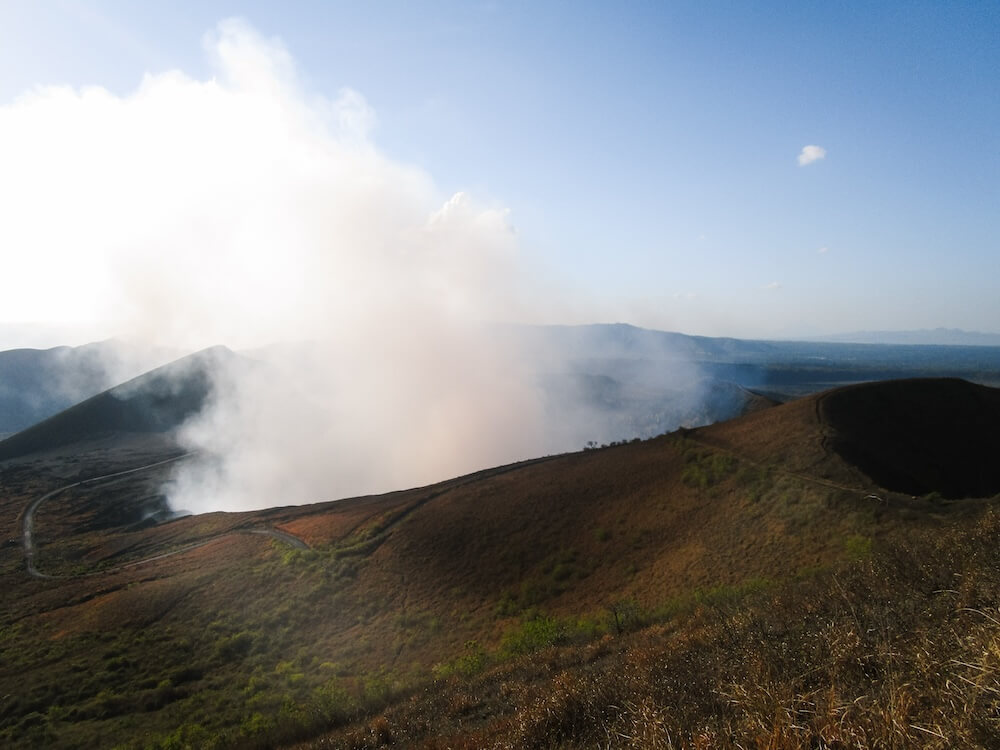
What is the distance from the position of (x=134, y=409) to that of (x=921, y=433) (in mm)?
132645

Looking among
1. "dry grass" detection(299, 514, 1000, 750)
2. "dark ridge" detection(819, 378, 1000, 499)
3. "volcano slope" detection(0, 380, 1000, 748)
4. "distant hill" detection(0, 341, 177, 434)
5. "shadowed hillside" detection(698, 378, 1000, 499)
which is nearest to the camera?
"dry grass" detection(299, 514, 1000, 750)

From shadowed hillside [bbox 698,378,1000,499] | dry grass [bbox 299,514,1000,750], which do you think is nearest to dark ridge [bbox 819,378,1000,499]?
shadowed hillside [bbox 698,378,1000,499]

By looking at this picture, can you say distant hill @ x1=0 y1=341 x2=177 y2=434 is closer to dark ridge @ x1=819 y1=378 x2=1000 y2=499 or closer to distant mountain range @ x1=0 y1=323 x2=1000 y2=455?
distant mountain range @ x1=0 y1=323 x2=1000 y2=455

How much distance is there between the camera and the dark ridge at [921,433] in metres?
26.7

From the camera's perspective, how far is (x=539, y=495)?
35031 mm

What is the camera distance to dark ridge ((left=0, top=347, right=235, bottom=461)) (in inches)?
3760

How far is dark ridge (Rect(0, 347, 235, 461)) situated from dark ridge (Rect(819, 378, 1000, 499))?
120 meters

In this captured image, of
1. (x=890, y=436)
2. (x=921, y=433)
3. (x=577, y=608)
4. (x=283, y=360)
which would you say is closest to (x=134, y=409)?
(x=283, y=360)

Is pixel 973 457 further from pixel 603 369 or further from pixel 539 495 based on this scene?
pixel 603 369

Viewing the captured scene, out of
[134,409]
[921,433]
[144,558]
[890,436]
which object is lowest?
[144,558]

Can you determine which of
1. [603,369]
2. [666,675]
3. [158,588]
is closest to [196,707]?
[158,588]

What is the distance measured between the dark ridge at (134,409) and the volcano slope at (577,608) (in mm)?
65806

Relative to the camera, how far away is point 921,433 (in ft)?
100

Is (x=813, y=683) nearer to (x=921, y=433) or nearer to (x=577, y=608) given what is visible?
(x=577, y=608)
